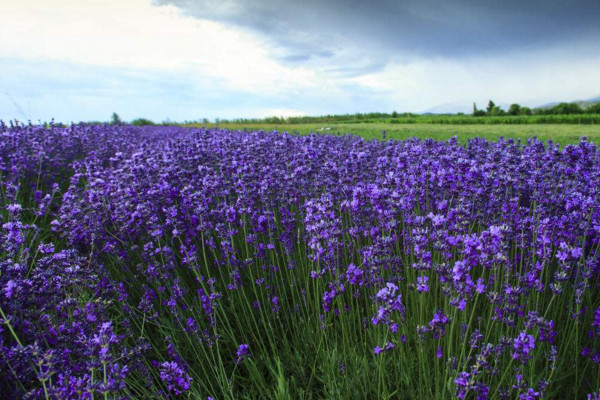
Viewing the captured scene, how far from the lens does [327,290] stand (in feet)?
10.7

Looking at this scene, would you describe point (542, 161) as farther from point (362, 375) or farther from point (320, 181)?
point (362, 375)

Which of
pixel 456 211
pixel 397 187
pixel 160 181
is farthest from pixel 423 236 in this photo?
pixel 160 181

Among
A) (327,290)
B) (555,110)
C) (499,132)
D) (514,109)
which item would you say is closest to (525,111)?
(514,109)

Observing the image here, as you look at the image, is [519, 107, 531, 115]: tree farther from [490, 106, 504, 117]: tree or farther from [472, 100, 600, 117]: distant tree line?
[490, 106, 504, 117]: tree

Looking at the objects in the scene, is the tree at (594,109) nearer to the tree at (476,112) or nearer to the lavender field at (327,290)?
the tree at (476,112)

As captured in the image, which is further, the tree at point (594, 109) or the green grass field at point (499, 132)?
the tree at point (594, 109)

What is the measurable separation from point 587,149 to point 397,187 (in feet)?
6.25

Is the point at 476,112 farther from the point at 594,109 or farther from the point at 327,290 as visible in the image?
the point at 327,290

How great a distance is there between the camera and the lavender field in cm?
199

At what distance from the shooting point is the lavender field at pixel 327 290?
6.53ft

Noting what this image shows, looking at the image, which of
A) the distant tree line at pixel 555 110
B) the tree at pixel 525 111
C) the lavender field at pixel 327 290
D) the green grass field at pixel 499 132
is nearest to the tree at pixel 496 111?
the distant tree line at pixel 555 110

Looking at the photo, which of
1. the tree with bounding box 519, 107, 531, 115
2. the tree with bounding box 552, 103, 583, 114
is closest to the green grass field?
the tree with bounding box 519, 107, 531, 115

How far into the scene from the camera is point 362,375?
2396 millimetres

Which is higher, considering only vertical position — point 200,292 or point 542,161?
point 542,161
